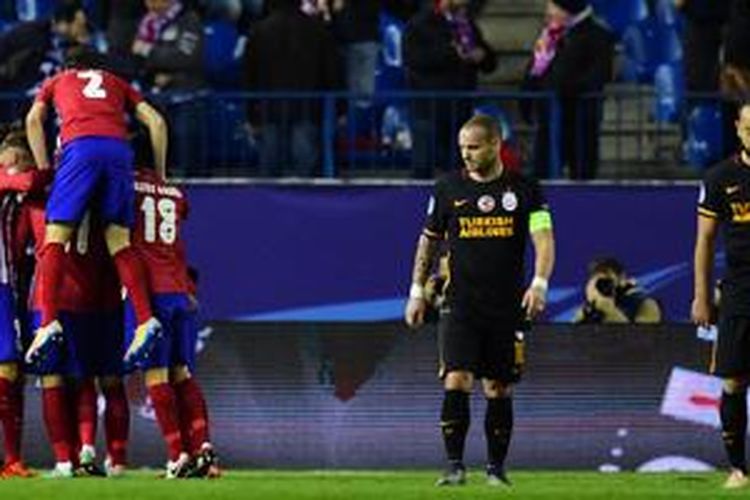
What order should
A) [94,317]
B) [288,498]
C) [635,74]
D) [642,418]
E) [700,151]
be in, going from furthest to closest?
[635,74], [700,151], [642,418], [94,317], [288,498]

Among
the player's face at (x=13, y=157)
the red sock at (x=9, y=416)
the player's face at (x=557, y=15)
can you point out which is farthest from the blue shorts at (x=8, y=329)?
the player's face at (x=557, y=15)

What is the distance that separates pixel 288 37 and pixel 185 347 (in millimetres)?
6350

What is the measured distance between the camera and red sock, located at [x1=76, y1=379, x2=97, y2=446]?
58.2 feet

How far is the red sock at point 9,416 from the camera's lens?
18.3m

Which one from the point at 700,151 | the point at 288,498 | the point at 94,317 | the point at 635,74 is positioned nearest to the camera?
the point at 288,498

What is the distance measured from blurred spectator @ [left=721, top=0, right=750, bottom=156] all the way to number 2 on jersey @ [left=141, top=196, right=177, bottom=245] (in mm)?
7223

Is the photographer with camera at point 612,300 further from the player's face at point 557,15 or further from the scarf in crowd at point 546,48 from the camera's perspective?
the player's face at point 557,15

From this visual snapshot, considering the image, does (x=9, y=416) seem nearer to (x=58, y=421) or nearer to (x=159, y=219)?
(x=58, y=421)

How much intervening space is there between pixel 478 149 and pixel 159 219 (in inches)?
81.1

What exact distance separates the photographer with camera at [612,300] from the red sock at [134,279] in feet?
19.9

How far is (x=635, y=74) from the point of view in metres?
25.6

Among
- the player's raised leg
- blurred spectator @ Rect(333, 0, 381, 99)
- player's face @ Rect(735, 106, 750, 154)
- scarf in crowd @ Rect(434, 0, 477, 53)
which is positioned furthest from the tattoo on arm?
blurred spectator @ Rect(333, 0, 381, 99)

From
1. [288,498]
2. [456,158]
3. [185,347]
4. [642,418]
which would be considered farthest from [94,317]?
[456,158]

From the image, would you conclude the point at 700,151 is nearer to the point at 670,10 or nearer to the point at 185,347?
the point at 670,10
